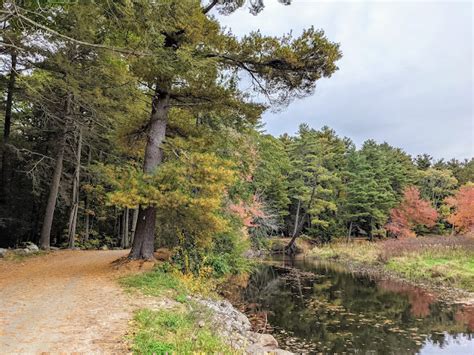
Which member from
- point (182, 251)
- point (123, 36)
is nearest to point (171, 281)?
point (182, 251)

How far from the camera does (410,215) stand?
113 ft

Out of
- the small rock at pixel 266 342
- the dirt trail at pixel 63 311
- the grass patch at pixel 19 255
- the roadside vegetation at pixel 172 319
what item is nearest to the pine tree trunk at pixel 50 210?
the grass patch at pixel 19 255

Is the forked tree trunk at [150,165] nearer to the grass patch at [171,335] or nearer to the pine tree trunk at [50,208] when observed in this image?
the grass patch at [171,335]

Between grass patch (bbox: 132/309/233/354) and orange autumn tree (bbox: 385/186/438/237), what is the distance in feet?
105

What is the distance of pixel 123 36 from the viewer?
332 inches

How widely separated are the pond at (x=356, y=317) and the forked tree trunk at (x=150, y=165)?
11.1 ft

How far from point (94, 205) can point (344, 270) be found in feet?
49.7

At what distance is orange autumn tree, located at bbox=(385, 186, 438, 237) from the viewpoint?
33969 mm

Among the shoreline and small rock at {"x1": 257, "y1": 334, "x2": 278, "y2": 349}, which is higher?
the shoreline

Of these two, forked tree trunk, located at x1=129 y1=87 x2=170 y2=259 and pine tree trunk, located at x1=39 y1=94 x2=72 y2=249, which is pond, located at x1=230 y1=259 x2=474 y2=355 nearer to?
A: forked tree trunk, located at x1=129 y1=87 x2=170 y2=259

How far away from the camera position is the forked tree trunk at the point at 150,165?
1001 cm

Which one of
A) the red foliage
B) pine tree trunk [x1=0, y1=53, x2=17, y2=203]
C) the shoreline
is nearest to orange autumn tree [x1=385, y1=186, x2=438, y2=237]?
the shoreline

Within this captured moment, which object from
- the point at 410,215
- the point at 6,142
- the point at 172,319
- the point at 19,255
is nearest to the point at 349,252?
the point at 410,215

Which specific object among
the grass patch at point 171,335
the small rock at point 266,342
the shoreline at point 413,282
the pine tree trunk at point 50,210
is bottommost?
the small rock at point 266,342
